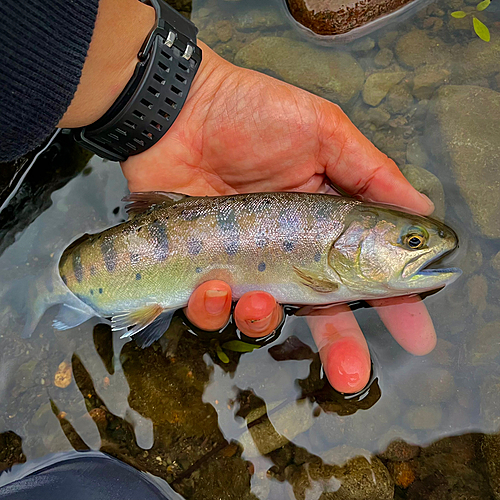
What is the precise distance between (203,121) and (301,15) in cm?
167

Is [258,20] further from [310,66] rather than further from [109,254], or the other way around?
[109,254]

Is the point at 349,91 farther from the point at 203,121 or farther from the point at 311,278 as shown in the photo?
the point at 311,278

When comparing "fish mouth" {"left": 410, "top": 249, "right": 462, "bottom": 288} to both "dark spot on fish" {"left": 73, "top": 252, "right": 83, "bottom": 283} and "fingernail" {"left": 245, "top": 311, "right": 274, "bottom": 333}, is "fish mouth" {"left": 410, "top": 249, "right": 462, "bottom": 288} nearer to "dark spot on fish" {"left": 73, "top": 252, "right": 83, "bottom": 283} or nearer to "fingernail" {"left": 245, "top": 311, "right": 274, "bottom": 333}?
"fingernail" {"left": 245, "top": 311, "right": 274, "bottom": 333}

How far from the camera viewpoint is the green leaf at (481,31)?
12.6 feet

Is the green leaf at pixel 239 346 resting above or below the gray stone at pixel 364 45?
below

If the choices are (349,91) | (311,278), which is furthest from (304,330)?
(349,91)

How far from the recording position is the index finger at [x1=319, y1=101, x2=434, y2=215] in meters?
3.20

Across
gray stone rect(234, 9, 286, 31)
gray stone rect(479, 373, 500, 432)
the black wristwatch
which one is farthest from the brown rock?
gray stone rect(479, 373, 500, 432)

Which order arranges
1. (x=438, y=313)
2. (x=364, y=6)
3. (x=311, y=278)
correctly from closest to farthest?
(x=311, y=278), (x=438, y=313), (x=364, y=6)

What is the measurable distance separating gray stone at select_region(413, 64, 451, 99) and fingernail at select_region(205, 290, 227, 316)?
265cm

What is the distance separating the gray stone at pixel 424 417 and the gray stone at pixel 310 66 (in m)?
2.81

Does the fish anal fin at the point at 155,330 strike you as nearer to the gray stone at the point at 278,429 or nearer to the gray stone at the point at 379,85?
the gray stone at the point at 278,429

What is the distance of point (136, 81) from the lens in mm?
3174

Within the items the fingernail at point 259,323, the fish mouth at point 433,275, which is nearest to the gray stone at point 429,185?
the fish mouth at point 433,275
